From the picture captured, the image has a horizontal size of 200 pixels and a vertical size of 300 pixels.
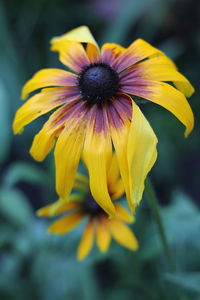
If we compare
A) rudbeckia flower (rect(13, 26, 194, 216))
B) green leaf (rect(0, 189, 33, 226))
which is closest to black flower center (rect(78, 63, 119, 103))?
rudbeckia flower (rect(13, 26, 194, 216))

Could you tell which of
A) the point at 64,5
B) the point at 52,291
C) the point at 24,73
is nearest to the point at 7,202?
the point at 52,291

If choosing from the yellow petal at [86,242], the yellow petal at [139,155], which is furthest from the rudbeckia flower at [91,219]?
the yellow petal at [139,155]

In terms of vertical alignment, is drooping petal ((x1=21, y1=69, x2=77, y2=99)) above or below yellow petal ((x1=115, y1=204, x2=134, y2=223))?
above

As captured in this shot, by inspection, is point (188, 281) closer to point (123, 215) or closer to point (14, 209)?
point (123, 215)

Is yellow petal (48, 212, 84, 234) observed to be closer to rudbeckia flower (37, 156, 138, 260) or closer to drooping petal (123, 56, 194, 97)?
rudbeckia flower (37, 156, 138, 260)

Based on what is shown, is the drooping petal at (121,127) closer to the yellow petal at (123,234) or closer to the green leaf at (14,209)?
the yellow petal at (123,234)

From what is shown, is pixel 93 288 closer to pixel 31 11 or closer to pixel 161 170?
pixel 161 170
